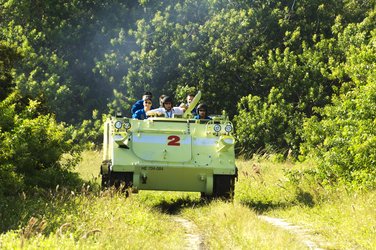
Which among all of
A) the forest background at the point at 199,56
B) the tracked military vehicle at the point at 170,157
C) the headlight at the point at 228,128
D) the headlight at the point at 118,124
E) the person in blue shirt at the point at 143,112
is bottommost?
the tracked military vehicle at the point at 170,157

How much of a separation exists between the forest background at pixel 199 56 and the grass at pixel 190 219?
481 inches

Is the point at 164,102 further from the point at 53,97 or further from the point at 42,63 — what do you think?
the point at 42,63

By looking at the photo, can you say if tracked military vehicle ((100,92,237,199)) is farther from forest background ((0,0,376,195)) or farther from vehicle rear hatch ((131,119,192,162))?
forest background ((0,0,376,195))

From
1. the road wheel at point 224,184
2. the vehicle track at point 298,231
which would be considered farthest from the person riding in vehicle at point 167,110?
the vehicle track at point 298,231

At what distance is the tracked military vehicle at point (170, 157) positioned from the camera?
49.3 ft

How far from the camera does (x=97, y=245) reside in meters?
8.53

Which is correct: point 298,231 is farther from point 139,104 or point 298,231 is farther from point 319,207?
point 139,104

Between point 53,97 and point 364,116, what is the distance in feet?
70.5

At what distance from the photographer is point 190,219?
13.8m

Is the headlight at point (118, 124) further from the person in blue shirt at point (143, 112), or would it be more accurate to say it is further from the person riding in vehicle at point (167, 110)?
the person in blue shirt at point (143, 112)

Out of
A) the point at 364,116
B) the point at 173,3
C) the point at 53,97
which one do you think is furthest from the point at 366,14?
the point at 364,116

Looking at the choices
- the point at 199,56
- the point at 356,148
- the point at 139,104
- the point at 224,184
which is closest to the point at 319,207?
the point at 356,148

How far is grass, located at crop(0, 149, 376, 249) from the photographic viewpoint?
959 centimetres

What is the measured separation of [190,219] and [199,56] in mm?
19741
